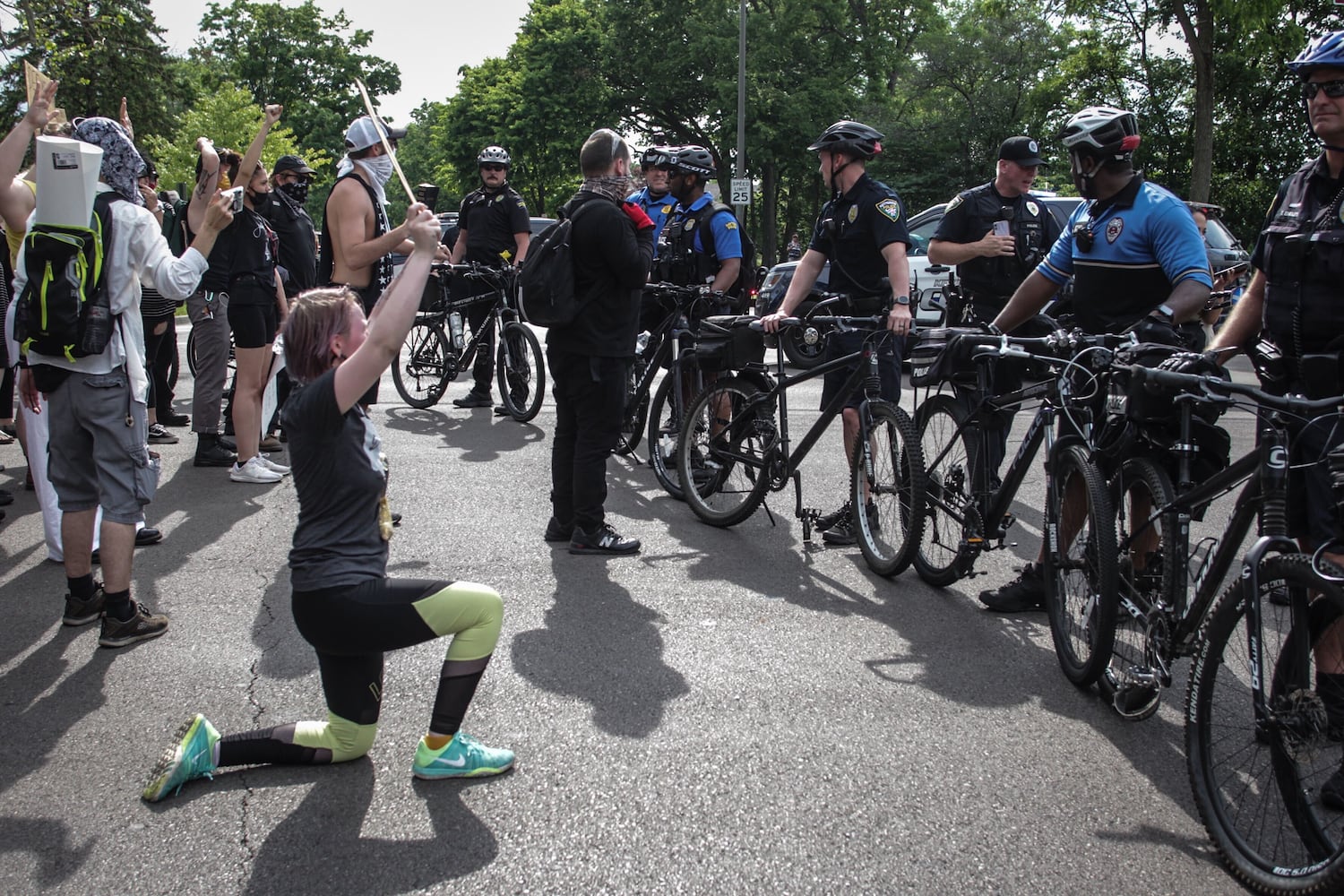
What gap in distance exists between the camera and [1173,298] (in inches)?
160

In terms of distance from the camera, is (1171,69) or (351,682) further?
(1171,69)

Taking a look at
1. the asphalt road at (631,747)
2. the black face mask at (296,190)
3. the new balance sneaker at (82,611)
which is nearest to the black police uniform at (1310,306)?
the asphalt road at (631,747)

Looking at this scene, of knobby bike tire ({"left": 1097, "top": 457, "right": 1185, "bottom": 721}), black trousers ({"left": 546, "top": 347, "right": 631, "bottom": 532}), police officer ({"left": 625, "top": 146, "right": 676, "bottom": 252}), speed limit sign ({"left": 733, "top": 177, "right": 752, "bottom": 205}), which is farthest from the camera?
speed limit sign ({"left": 733, "top": 177, "right": 752, "bottom": 205})

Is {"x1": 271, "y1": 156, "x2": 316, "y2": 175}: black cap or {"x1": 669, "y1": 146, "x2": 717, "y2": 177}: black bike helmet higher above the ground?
{"x1": 669, "y1": 146, "x2": 717, "y2": 177}: black bike helmet

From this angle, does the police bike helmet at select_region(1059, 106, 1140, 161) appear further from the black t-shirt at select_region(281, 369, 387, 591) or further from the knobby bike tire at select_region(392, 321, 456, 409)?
the knobby bike tire at select_region(392, 321, 456, 409)

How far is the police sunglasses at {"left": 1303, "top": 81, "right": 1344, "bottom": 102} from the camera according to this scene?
3.27 metres

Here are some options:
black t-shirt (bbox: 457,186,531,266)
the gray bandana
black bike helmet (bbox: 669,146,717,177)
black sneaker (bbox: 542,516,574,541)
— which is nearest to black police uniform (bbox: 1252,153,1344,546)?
black sneaker (bbox: 542,516,574,541)

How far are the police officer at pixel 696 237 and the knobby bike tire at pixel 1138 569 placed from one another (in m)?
3.85

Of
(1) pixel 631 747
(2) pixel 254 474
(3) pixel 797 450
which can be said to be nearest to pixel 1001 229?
(3) pixel 797 450

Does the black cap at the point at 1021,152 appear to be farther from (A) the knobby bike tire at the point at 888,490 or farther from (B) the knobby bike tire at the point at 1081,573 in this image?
(B) the knobby bike tire at the point at 1081,573

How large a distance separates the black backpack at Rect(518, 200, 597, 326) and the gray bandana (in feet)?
5.64

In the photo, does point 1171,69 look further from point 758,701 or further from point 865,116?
point 758,701

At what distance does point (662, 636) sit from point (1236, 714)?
84.5 inches

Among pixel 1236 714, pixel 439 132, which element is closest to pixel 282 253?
pixel 1236 714
